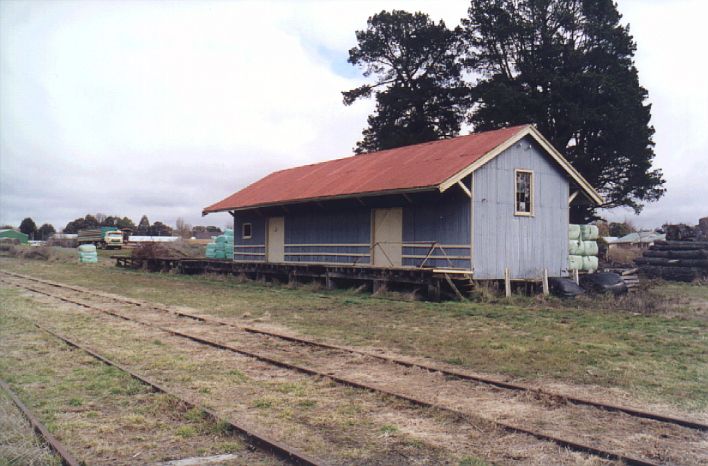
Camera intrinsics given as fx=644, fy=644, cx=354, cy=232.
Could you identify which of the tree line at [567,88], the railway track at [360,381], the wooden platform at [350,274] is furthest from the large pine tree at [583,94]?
the railway track at [360,381]

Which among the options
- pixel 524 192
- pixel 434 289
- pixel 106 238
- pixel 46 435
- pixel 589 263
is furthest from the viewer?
pixel 106 238

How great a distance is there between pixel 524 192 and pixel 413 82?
22626 mm

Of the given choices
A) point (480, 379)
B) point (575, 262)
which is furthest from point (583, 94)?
point (480, 379)

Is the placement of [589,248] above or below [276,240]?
below

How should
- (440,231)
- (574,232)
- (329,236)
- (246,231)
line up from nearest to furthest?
(440,231) → (574,232) → (329,236) → (246,231)

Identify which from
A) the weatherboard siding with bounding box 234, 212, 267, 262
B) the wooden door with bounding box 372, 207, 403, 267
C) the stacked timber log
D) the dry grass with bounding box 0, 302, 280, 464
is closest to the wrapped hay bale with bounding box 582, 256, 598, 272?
the stacked timber log

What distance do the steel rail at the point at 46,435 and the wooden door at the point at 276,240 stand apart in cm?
1859

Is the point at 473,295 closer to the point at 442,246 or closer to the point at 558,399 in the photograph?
the point at 442,246

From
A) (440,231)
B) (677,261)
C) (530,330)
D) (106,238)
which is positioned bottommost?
(530,330)

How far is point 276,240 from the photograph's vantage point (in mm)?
26000

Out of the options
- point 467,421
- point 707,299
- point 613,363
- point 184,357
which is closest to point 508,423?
point 467,421

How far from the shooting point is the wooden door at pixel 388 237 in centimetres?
1978

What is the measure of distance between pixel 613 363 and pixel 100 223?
117108 millimetres

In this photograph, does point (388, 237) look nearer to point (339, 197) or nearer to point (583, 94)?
point (339, 197)
